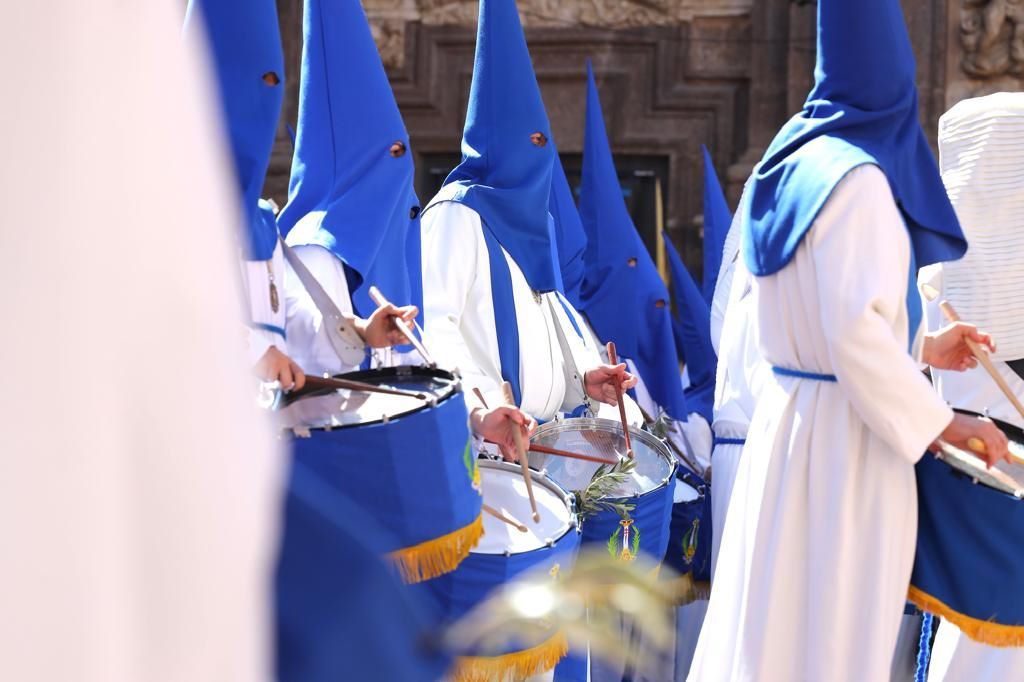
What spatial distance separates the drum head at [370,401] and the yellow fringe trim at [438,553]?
0.25 m

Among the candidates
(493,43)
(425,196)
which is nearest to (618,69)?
(425,196)

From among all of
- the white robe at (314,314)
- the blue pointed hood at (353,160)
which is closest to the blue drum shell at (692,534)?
the blue pointed hood at (353,160)

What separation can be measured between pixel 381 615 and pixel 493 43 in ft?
12.9

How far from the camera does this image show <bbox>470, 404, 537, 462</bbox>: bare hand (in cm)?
302

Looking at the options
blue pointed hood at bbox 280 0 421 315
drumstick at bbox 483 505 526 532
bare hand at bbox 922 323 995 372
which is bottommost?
drumstick at bbox 483 505 526 532

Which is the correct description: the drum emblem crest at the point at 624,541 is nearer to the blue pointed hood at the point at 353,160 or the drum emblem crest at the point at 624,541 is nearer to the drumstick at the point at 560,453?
the drumstick at the point at 560,453

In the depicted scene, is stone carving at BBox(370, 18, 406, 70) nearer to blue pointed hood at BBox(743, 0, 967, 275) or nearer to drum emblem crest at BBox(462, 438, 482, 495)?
blue pointed hood at BBox(743, 0, 967, 275)

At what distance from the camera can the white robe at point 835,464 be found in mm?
2549

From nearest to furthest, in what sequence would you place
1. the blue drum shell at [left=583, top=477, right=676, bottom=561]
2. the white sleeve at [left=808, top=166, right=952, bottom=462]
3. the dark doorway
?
the white sleeve at [left=808, top=166, right=952, bottom=462]
the blue drum shell at [left=583, top=477, right=676, bottom=561]
the dark doorway

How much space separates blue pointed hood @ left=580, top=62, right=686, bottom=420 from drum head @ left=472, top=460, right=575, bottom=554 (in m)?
2.25

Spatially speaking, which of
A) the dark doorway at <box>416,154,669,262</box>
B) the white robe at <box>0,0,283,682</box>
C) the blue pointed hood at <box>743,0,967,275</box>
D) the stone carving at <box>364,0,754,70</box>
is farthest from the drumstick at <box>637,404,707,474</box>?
the stone carving at <box>364,0,754,70</box>

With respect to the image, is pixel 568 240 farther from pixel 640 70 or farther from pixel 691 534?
pixel 640 70

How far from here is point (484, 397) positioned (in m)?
3.51

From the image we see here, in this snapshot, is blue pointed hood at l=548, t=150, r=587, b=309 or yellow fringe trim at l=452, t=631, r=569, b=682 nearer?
yellow fringe trim at l=452, t=631, r=569, b=682
